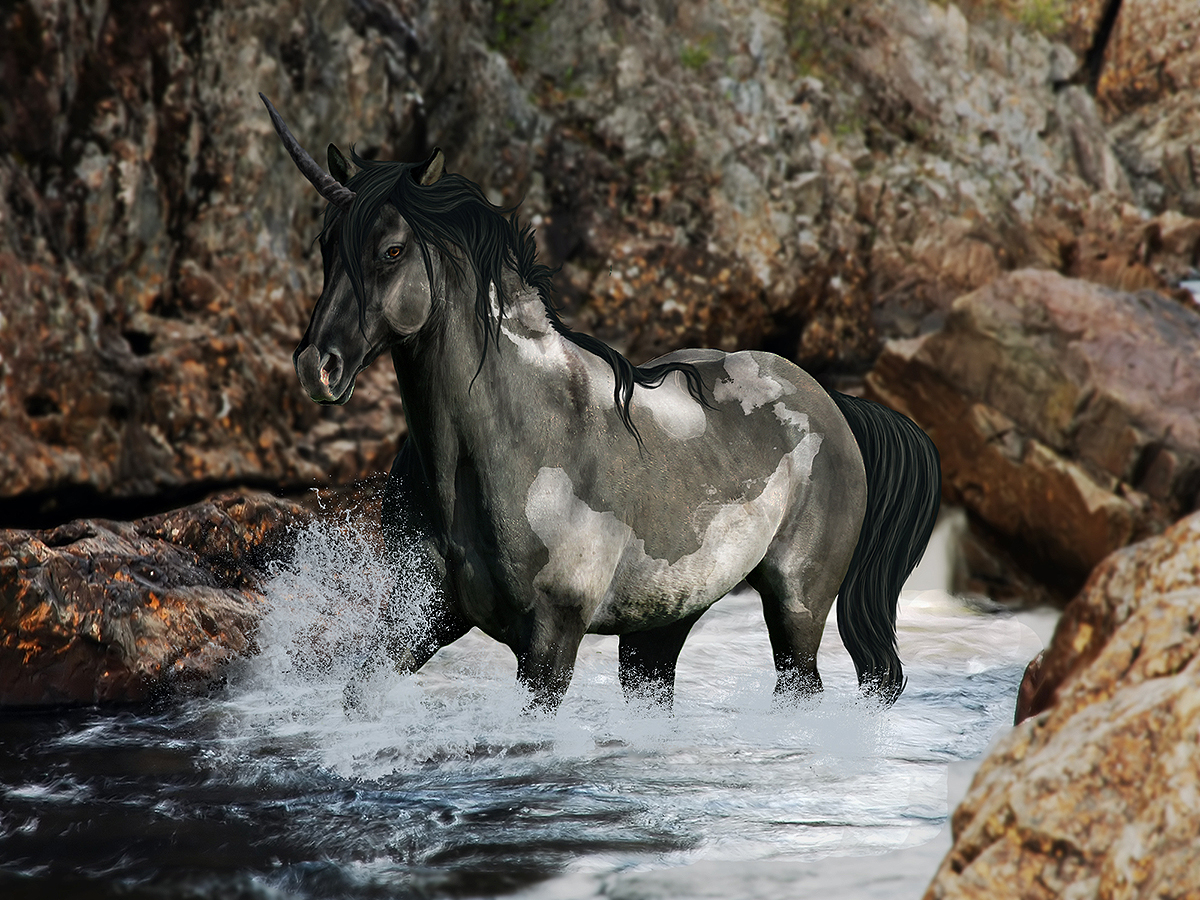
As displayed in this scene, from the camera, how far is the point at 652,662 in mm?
3984

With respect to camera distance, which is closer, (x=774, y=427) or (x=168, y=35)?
(x=774, y=427)

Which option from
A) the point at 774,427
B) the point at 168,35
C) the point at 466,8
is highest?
the point at 466,8

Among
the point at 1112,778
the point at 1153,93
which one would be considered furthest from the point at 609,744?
the point at 1153,93

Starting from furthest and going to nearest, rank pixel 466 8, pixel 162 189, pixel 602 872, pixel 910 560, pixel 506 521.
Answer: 1. pixel 466 8
2. pixel 162 189
3. pixel 910 560
4. pixel 506 521
5. pixel 602 872

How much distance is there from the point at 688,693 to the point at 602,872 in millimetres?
2076

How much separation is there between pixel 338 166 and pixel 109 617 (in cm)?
221

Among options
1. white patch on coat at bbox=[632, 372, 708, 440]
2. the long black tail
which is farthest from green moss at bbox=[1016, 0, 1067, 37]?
white patch on coat at bbox=[632, 372, 708, 440]

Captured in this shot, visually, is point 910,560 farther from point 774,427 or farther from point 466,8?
point 466,8

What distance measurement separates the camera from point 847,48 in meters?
9.92

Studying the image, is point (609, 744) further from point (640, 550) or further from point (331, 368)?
point (331, 368)

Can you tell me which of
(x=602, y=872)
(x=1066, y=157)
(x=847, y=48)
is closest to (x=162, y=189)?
(x=602, y=872)

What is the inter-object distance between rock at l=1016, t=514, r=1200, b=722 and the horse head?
184cm

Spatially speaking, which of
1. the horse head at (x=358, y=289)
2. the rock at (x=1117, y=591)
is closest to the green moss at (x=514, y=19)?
the horse head at (x=358, y=289)

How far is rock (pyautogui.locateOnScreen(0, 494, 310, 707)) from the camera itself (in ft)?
13.6
